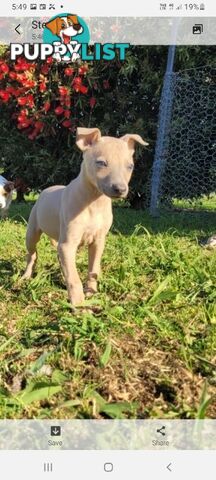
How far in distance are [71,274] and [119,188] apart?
2.08 feet

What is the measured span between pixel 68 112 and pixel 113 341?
4.55 metres

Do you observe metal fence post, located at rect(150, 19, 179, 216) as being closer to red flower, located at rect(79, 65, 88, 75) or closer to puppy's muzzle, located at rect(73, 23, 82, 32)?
red flower, located at rect(79, 65, 88, 75)

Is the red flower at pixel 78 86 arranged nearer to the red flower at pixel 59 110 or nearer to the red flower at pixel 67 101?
the red flower at pixel 67 101

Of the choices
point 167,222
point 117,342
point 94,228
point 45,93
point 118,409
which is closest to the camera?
point 118,409

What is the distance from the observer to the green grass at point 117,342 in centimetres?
186

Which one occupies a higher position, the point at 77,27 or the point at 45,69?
the point at 77,27

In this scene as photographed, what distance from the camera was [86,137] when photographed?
8.54 feet

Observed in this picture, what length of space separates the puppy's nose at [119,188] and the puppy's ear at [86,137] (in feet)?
1.27

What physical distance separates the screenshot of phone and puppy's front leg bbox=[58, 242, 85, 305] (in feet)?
0.04

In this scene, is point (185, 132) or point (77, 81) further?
point (185, 132)

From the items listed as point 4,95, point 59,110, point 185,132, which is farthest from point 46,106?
point 185,132

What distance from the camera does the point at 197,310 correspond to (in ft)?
8.64

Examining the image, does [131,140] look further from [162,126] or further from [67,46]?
[162,126]

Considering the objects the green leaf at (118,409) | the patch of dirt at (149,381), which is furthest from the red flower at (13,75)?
the green leaf at (118,409)
